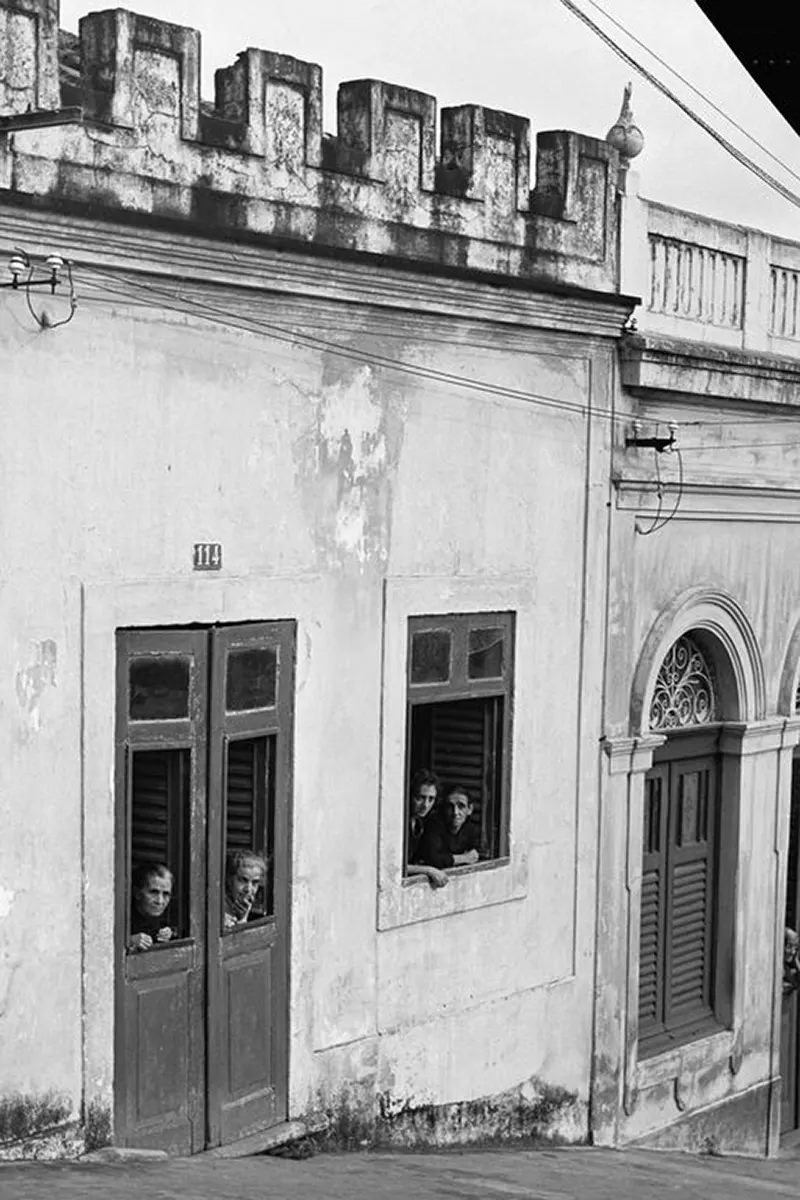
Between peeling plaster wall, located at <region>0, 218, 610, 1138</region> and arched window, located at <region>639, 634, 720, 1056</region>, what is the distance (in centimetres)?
108

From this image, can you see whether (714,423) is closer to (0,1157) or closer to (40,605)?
(40,605)

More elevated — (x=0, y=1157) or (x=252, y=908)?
(x=252, y=908)

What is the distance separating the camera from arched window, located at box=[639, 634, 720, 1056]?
11.8 m

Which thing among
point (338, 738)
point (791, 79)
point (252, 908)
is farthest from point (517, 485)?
point (791, 79)

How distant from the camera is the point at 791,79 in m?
3.70

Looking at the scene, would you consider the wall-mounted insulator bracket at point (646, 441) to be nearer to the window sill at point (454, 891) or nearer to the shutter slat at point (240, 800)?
the window sill at point (454, 891)

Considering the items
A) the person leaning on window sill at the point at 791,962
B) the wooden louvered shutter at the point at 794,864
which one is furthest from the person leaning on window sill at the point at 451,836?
the wooden louvered shutter at the point at 794,864

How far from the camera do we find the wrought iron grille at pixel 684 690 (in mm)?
11789

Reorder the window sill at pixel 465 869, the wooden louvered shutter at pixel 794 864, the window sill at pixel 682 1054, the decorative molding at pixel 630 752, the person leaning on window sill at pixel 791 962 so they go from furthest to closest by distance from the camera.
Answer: the wooden louvered shutter at pixel 794 864, the person leaning on window sill at pixel 791 962, the window sill at pixel 682 1054, the decorative molding at pixel 630 752, the window sill at pixel 465 869

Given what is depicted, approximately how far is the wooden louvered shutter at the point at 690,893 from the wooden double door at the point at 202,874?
150 inches

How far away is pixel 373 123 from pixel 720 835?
17.8 ft

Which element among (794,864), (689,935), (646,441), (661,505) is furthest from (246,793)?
(794,864)

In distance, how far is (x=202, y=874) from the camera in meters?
8.43

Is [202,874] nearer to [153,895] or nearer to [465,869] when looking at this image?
[153,895]
